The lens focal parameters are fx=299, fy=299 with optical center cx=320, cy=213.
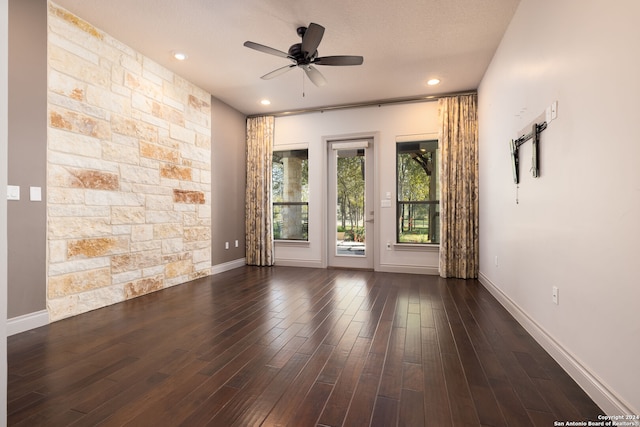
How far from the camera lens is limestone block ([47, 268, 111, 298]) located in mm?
2812

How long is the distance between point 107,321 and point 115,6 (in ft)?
9.81

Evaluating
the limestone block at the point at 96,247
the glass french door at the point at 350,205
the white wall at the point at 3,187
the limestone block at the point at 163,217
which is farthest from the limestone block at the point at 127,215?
the glass french door at the point at 350,205

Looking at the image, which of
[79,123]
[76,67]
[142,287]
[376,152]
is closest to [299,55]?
[76,67]

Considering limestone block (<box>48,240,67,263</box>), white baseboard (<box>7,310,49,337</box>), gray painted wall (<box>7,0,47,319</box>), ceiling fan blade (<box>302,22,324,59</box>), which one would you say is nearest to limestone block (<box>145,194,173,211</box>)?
limestone block (<box>48,240,67,263</box>)

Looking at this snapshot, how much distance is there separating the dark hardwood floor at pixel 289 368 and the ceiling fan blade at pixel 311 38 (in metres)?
2.63

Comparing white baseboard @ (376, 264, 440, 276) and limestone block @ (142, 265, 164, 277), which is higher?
limestone block @ (142, 265, 164, 277)

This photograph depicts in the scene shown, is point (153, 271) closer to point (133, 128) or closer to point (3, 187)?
point (133, 128)

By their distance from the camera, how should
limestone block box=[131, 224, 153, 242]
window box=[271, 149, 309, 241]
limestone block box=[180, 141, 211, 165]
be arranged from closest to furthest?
limestone block box=[131, 224, 153, 242] → limestone block box=[180, 141, 211, 165] → window box=[271, 149, 309, 241]

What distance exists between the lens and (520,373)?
6.11 ft

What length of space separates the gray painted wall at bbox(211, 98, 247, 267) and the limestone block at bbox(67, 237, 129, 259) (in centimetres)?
165

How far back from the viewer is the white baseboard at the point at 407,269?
495 cm

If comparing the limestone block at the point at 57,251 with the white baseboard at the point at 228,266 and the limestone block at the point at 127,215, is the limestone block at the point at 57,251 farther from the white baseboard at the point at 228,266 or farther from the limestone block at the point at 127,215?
the white baseboard at the point at 228,266

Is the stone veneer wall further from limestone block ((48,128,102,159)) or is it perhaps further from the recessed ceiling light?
the recessed ceiling light

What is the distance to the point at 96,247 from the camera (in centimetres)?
319
